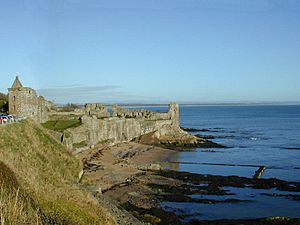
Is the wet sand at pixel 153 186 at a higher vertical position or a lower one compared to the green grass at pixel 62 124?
lower

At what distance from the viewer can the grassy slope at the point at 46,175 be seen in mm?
15528

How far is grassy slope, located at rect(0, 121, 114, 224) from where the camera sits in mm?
15528

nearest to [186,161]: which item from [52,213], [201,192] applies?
[201,192]

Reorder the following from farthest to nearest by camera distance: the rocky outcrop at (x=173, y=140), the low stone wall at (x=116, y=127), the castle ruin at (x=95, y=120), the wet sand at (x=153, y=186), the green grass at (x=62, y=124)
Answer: the rocky outcrop at (x=173, y=140) < the low stone wall at (x=116, y=127) < the green grass at (x=62, y=124) < the castle ruin at (x=95, y=120) < the wet sand at (x=153, y=186)

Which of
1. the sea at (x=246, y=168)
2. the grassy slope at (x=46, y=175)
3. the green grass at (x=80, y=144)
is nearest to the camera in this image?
the grassy slope at (x=46, y=175)

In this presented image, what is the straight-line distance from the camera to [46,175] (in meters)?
22.5

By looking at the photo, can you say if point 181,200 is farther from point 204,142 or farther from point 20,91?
point 204,142

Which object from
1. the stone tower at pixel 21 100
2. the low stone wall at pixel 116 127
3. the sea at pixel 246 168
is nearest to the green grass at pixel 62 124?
the low stone wall at pixel 116 127

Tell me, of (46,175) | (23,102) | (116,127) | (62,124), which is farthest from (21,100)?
(116,127)

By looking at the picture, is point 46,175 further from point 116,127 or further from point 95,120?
point 116,127

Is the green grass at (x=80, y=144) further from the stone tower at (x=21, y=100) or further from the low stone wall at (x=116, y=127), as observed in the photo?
the stone tower at (x=21, y=100)

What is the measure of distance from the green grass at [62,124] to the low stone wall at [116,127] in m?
0.93

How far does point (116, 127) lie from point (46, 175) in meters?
31.4

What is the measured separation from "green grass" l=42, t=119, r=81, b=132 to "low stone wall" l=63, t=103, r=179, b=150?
93 centimetres
